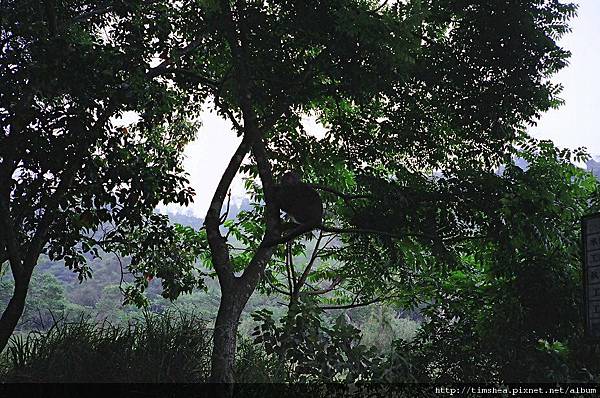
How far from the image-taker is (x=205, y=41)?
6383mm

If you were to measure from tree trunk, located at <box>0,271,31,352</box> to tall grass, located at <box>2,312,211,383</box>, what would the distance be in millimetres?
109

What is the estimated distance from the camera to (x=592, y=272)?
3.88m

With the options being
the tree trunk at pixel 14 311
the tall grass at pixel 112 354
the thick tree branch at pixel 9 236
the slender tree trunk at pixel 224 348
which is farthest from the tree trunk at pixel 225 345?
the thick tree branch at pixel 9 236

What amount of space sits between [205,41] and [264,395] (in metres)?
4.13

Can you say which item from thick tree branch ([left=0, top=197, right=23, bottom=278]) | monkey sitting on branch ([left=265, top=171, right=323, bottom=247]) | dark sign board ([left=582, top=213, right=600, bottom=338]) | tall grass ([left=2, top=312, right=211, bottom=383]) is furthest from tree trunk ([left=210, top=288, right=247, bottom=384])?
dark sign board ([left=582, top=213, right=600, bottom=338])

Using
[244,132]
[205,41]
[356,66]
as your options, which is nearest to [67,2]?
[205,41]

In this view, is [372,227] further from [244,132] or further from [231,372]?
[231,372]

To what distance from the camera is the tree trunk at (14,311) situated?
14.9 feet

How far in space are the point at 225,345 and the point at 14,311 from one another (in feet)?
6.19

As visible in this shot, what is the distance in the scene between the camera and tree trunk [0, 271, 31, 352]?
14.9 ft

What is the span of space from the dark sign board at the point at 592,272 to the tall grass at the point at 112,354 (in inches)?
127

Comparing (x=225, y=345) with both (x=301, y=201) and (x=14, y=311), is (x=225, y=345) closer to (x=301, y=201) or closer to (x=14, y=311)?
(x=301, y=201)

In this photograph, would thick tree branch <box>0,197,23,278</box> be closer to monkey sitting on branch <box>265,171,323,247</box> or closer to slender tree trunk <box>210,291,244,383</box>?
slender tree trunk <box>210,291,244,383</box>

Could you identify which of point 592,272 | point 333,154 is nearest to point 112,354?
point 333,154
